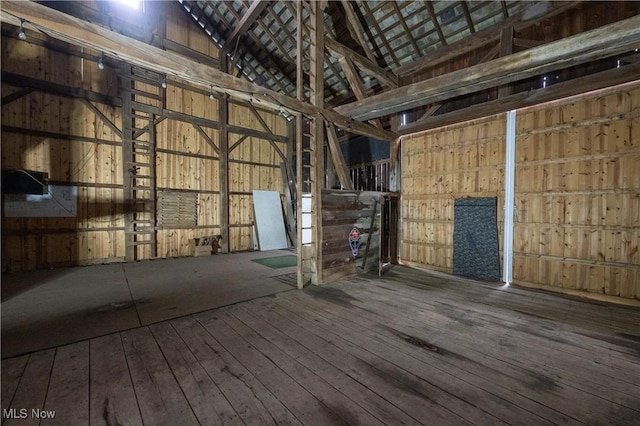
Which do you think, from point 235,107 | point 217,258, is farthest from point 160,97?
point 217,258

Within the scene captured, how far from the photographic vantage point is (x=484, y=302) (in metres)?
3.76

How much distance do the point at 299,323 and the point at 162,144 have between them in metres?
6.82

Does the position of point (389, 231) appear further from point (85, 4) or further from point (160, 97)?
point (85, 4)

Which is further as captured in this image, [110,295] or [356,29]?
[356,29]

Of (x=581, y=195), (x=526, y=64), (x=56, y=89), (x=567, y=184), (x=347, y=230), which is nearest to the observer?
(x=526, y=64)

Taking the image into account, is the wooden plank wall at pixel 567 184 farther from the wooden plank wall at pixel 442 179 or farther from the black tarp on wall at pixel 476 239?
the black tarp on wall at pixel 476 239

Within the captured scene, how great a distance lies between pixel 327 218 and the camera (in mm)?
4617

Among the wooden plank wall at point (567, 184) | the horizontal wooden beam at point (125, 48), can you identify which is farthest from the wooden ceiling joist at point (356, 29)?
the horizontal wooden beam at point (125, 48)

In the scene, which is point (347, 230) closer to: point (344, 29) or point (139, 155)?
point (344, 29)

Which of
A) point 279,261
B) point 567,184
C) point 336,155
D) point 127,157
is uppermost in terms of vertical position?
point 127,157

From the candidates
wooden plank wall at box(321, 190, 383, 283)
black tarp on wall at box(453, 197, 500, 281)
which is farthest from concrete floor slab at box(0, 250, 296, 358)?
black tarp on wall at box(453, 197, 500, 281)

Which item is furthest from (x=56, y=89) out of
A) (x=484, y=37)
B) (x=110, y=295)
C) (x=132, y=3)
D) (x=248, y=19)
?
(x=484, y=37)

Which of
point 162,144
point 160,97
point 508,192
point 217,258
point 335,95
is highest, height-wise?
point 335,95

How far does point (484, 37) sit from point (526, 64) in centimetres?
222
